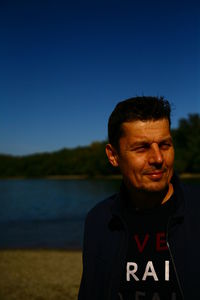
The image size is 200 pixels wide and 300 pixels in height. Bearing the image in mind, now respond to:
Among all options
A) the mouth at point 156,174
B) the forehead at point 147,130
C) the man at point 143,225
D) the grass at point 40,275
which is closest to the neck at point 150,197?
the man at point 143,225

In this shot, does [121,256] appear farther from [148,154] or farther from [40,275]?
[40,275]

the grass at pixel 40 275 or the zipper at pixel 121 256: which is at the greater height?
the zipper at pixel 121 256

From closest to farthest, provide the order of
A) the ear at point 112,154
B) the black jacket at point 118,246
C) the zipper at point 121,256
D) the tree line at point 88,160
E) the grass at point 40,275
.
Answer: the black jacket at point 118,246 < the zipper at point 121,256 < the ear at point 112,154 < the grass at point 40,275 < the tree line at point 88,160

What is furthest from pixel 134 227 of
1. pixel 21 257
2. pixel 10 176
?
pixel 10 176

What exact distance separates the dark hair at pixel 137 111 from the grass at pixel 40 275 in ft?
17.4

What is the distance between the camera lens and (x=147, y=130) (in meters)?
2.11

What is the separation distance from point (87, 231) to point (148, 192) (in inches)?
22.3

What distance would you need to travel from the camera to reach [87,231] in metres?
2.25

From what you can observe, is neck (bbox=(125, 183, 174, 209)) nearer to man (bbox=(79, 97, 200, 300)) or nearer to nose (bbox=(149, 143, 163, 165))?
man (bbox=(79, 97, 200, 300))

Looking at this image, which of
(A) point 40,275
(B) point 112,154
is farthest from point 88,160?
(B) point 112,154

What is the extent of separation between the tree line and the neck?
87148mm

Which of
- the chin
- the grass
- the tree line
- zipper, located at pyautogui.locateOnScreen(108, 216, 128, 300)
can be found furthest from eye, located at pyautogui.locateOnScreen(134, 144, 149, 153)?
the tree line

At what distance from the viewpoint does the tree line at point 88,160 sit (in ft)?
297

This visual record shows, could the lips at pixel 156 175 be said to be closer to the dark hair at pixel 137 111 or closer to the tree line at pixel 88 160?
the dark hair at pixel 137 111
